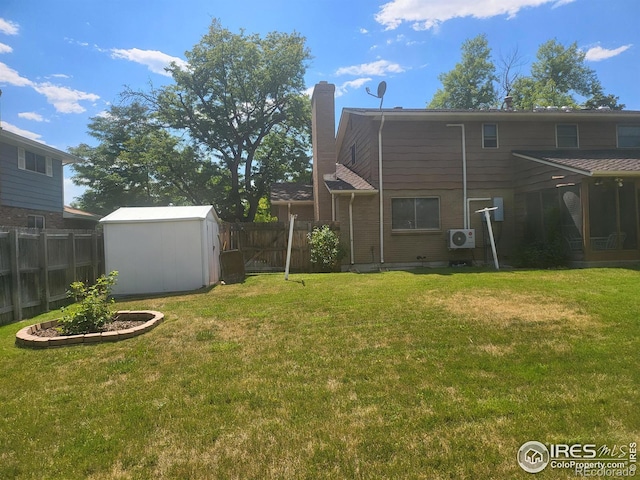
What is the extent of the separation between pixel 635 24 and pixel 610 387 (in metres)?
16.9

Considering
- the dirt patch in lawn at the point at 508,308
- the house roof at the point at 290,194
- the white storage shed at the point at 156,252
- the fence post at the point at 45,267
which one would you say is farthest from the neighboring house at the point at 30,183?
the dirt patch in lawn at the point at 508,308

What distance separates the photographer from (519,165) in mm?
13484

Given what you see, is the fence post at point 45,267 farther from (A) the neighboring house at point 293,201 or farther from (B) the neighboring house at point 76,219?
(B) the neighboring house at point 76,219

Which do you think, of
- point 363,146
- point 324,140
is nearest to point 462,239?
point 363,146

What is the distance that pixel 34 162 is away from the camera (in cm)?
1541

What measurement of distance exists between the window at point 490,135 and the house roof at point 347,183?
4500 millimetres

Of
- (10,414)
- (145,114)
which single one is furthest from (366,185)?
(145,114)

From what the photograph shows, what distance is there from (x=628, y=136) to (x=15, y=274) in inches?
752

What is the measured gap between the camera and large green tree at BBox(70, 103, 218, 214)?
2448cm

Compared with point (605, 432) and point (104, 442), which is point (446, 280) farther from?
point (104, 442)

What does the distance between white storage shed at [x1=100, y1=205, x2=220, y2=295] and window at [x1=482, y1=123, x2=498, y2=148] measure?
10193 millimetres

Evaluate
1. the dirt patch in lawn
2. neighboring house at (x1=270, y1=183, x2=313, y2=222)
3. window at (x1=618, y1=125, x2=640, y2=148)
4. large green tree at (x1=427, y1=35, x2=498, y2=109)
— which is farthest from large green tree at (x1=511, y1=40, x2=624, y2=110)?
the dirt patch in lawn

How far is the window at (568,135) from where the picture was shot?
14.1 meters

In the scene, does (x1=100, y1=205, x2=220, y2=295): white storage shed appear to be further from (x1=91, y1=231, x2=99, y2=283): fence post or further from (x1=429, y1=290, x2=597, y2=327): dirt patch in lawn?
(x1=429, y1=290, x2=597, y2=327): dirt patch in lawn
